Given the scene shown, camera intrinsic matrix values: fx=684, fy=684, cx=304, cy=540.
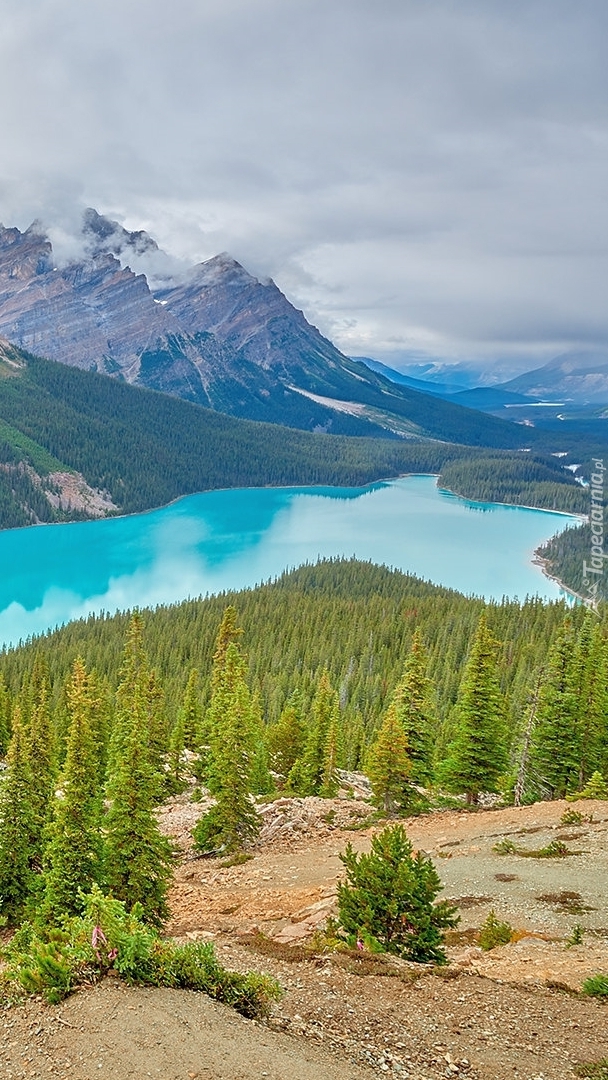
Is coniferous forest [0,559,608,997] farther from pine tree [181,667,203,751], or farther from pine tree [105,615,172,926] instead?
pine tree [181,667,203,751]

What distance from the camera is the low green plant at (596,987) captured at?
13562mm

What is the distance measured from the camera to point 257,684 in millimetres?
91062

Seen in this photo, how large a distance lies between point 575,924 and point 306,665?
281 ft

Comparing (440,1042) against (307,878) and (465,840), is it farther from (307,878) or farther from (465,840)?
(465,840)

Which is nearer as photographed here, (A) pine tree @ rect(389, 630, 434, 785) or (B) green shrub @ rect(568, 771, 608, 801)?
(B) green shrub @ rect(568, 771, 608, 801)

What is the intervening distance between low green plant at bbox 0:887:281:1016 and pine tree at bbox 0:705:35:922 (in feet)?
49.4

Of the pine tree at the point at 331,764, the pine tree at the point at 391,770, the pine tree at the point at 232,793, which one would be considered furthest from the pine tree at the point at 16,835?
the pine tree at the point at 331,764

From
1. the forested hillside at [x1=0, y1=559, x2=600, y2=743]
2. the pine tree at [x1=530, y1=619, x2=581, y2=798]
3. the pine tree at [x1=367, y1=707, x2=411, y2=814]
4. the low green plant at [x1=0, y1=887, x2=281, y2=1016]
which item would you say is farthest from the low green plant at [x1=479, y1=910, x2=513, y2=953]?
the forested hillside at [x1=0, y1=559, x2=600, y2=743]

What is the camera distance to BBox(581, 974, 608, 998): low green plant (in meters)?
13.6

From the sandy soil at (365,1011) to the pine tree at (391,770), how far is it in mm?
10967

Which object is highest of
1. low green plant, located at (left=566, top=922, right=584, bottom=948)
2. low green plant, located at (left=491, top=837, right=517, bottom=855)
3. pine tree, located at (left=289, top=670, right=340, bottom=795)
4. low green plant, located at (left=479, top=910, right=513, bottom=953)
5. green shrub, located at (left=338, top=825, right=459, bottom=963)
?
green shrub, located at (left=338, top=825, right=459, bottom=963)

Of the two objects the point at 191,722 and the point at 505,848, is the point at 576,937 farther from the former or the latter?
the point at 191,722

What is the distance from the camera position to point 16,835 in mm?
26172

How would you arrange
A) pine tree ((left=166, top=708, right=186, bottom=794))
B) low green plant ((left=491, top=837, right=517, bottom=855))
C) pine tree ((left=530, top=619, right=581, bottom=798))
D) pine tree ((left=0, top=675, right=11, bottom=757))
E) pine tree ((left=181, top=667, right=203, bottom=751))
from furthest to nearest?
pine tree ((left=0, top=675, right=11, bottom=757)), pine tree ((left=181, top=667, right=203, bottom=751)), pine tree ((left=166, top=708, right=186, bottom=794)), pine tree ((left=530, top=619, right=581, bottom=798)), low green plant ((left=491, top=837, right=517, bottom=855))
